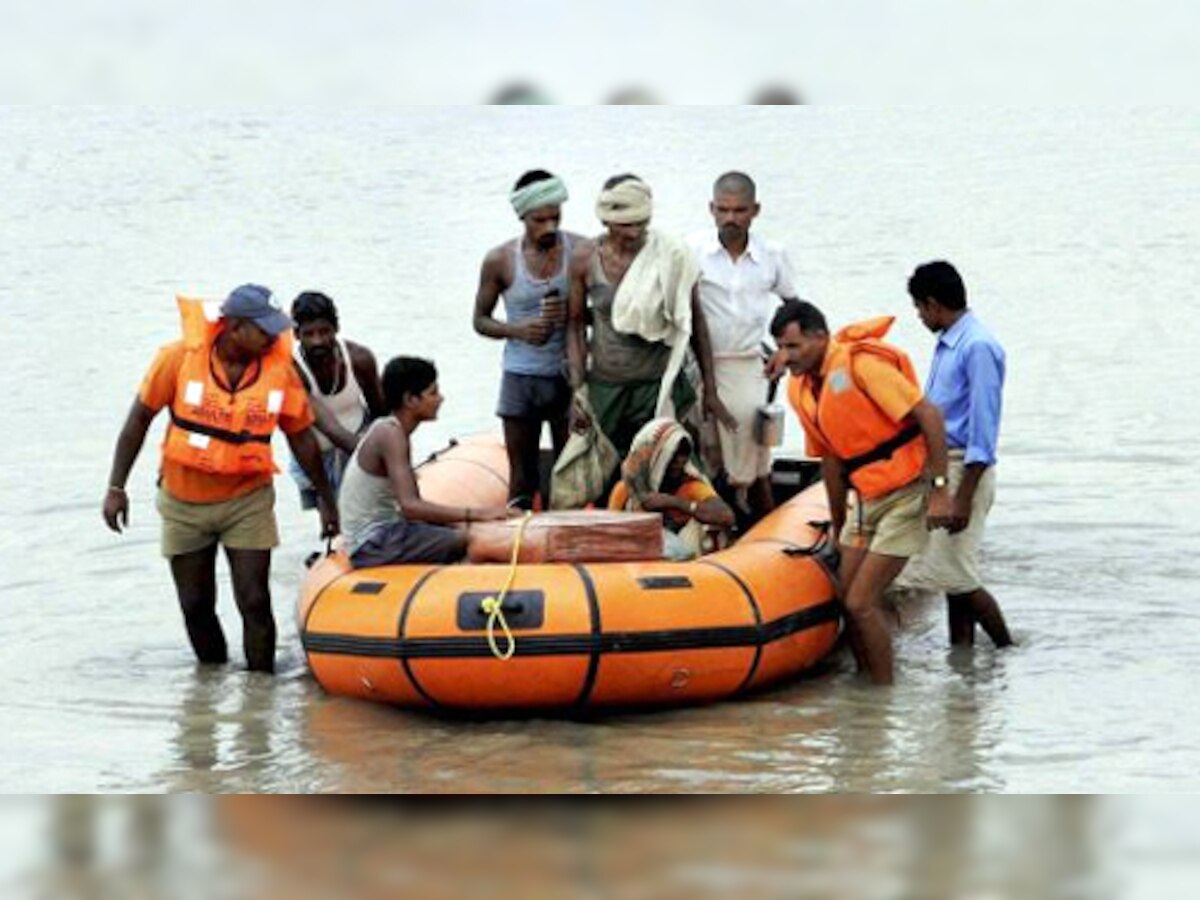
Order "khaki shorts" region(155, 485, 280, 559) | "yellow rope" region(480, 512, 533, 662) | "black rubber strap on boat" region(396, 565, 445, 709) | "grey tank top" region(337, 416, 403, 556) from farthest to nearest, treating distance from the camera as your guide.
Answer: "khaki shorts" region(155, 485, 280, 559), "grey tank top" region(337, 416, 403, 556), "black rubber strap on boat" region(396, 565, 445, 709), "yellow rope" region(480, 512, 533, 662)

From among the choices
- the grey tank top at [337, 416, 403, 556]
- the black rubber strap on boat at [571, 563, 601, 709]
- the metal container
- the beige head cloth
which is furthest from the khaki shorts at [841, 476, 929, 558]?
the grey tank top at [337, 416, 403, 556]

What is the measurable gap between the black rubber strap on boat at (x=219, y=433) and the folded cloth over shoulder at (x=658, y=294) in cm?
150

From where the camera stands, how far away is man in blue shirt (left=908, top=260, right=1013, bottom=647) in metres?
9.23

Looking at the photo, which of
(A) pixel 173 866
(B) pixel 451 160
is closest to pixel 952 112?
(B) pixel 451 160

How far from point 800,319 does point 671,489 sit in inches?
44.2

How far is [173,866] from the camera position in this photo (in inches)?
226

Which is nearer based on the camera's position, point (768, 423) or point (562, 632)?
point (562, 632)

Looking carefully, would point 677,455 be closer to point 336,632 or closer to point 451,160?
point 336,632

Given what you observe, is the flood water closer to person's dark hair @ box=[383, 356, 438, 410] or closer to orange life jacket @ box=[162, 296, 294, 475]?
orange life jacket @ box=[162, 296, 294, 475]

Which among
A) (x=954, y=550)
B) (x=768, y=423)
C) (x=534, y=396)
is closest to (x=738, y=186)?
(x=768, y=423)

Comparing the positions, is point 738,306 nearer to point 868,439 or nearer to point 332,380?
point 868,439

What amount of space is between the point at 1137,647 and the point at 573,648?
290cm

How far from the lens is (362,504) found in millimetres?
9188

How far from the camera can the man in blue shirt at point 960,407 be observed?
9.23m
